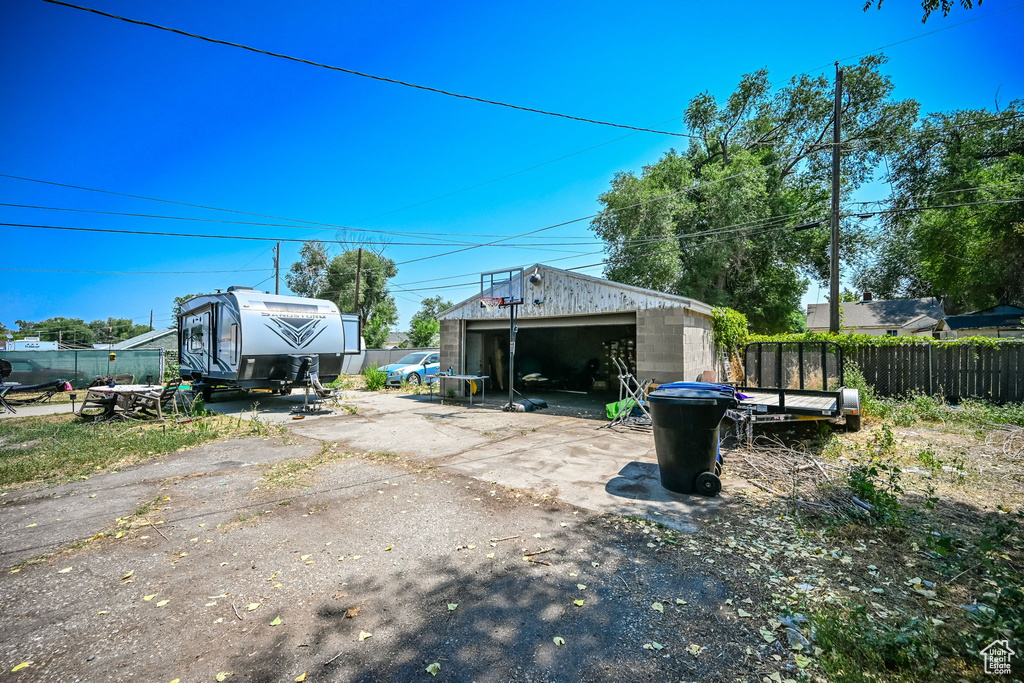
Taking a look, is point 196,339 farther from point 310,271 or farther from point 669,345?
point 310,271

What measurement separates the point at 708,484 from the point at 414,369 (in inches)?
590

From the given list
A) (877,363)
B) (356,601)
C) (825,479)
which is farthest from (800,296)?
(356,601)

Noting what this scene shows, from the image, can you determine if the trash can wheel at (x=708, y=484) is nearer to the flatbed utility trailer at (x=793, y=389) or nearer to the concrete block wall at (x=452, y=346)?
the flatbed utility trailer at (x=793, y=389)

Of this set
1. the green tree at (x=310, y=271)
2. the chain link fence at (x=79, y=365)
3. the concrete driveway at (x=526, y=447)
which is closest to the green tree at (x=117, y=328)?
the green tree at (x=310, y=271)

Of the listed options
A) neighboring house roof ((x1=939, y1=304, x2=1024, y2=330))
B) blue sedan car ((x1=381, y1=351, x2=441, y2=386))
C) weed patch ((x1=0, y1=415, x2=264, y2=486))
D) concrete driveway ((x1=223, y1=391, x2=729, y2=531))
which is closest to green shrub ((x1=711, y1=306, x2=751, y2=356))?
concrete driveway ((x1=223, y1=391, x2=729, y2=531))

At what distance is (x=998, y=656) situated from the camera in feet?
7.17

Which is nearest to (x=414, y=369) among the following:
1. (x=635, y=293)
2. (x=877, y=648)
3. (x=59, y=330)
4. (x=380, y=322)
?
(x=635, y=293)

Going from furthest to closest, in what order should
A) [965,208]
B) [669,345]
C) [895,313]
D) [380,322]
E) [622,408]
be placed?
[380,322] < [895,313] < [965,208] < [669,345] < [622,408]

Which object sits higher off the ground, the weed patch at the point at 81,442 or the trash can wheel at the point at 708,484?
the trash can wheel at the point at 708,484

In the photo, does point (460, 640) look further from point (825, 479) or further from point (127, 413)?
point (127, 413)

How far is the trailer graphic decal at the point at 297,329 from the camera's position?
1173 cm

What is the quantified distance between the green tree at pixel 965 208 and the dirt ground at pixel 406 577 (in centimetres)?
2371

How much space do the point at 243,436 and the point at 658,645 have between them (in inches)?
346

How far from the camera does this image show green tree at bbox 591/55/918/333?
22875 millimetres
